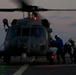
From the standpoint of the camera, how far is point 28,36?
864 inches

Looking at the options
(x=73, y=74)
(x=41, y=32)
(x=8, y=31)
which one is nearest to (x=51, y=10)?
(x=41, y=32)

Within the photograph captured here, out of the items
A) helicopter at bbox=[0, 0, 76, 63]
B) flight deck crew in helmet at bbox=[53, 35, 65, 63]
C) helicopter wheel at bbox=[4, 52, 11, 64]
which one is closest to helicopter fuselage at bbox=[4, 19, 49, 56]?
helicopter at bbox=[0, 0, 76, 63]

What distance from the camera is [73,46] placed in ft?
81.3

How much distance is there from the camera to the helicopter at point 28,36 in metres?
21.3

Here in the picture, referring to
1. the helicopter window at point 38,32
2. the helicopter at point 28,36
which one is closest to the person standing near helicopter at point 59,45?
the helicopter at point 28,36

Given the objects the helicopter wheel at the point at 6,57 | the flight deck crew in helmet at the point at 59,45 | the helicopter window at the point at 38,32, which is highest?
the helicopter window at the point at 38,32

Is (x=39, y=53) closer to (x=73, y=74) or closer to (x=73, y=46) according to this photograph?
(x=73, y=46)

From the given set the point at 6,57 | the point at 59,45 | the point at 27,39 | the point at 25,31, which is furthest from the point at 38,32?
the point at 6,57

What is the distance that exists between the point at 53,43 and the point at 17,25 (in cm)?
299

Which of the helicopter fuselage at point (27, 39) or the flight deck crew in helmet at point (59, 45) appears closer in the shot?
the helicopter fuselage at point (27, 39)

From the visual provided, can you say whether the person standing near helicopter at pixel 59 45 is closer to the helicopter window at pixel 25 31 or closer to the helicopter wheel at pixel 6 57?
the helicopter window at pixel 25 31

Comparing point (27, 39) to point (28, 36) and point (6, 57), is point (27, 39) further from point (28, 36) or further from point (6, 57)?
point (6, 57)

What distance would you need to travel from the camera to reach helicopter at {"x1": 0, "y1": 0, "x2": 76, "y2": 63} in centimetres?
2128

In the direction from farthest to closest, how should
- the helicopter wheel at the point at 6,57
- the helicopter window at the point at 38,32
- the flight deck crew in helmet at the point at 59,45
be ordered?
the flight deck crew in helmet at the point at 59,45 < the helicopter window at the point at 38,32 < the helicopter wheel at the point at 6,57
